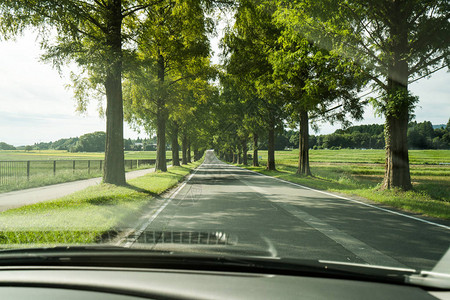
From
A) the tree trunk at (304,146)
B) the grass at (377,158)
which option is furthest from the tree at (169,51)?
the grass at (377,158)

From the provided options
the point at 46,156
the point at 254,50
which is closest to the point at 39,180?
the point at 254,50

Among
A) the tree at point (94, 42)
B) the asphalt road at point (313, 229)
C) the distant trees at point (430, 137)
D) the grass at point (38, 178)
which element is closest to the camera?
the asphalt road at point (313, 229)

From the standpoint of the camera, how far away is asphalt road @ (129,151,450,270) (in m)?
4.51

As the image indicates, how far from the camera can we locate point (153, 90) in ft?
55.5

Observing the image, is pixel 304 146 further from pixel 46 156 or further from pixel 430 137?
pixel 430 137

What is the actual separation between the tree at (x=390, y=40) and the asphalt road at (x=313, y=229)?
12.5ft

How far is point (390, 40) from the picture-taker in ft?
36.8

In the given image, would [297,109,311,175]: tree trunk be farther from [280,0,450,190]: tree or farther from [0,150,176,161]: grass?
[0,150,176,161]: grass

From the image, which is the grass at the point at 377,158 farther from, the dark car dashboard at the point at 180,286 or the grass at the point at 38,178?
the dark car dashboard at the point at 180,286

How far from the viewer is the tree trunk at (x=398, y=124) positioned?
1146 cm

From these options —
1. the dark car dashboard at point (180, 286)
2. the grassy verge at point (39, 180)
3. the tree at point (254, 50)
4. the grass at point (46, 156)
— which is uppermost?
the tree at point (254, 50)

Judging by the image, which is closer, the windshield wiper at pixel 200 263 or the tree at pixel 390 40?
the windshield wiper at pixel 200 263

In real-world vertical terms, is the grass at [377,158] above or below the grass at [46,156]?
below

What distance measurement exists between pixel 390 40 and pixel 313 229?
8525 millimetres
